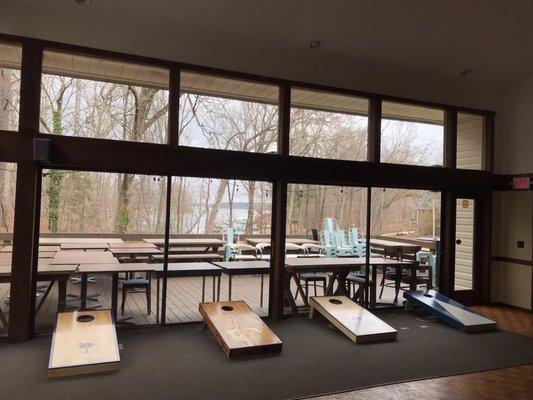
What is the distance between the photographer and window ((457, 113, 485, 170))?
738 centimetres

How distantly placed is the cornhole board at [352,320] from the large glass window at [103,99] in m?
3.02

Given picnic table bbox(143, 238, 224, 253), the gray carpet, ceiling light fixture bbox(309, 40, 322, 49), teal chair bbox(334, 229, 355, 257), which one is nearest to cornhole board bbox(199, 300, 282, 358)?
the gray carpet

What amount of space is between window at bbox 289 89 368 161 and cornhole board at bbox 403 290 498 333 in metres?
2.20

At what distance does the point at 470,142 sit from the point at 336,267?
326cm

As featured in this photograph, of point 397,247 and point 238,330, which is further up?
point 397,247

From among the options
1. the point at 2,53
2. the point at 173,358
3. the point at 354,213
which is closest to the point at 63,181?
the point at 2,53

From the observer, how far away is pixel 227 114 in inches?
232

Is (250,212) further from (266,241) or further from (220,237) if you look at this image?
(220,237)

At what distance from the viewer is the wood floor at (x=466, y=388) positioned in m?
3.71

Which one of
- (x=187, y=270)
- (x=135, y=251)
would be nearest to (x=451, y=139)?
(x=187, y=270)

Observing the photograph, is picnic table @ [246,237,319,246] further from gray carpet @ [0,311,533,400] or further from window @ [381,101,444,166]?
window @ [381,101,444,166]

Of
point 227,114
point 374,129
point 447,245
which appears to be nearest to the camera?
point 227,114

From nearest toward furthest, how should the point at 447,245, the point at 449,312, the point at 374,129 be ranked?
→ the point at 449,312
the point at 374,129
the point at 447,245

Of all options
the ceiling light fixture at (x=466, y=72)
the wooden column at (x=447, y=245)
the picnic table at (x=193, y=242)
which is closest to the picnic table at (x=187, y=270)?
the picnic table at (x=193, y=242)
